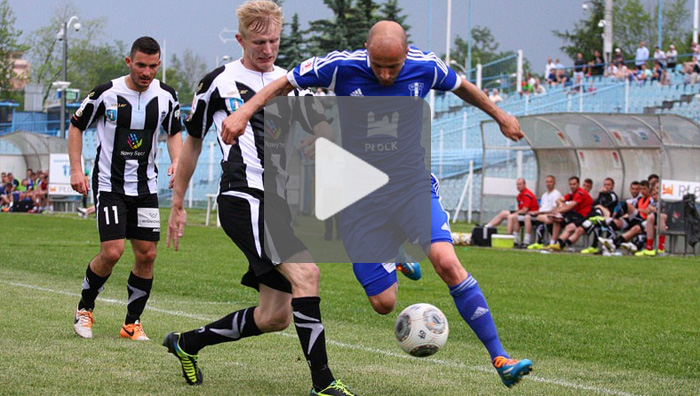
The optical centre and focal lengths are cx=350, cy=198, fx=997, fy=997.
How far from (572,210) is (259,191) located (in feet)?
55.1

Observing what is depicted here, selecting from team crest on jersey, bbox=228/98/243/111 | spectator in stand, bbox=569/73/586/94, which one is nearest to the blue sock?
team crest on jersey, bbox=228/98/243/111

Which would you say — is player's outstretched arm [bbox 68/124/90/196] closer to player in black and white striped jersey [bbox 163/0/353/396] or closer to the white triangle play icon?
player in black and white striped jersey [bbox 163/0/353/396]

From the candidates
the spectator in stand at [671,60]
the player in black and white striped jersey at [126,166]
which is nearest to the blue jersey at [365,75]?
the player in black and white striped jersey at [126,166]

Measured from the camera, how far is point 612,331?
931cm

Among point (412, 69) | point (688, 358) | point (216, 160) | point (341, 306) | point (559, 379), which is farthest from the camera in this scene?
point (216, 160)

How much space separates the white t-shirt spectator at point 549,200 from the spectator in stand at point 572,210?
0.56m

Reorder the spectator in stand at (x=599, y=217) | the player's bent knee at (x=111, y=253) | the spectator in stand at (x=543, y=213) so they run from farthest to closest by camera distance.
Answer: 1. the spectator in stand at (x=543, y=213)
2. the spectator in stand at (x=599, y=217)
3. the player's bent knee at (x=111, y=253)

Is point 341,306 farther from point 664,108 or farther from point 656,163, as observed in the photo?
point 664,108

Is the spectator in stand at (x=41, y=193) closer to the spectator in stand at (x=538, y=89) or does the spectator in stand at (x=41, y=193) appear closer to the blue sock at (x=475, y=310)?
the spectator in stand at (x=538, y=89)

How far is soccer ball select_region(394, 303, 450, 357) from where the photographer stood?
5578mm

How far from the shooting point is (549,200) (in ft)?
74.2

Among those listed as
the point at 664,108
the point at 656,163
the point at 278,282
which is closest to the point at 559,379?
the point at 278,282

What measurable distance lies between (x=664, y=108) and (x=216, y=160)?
1712cm

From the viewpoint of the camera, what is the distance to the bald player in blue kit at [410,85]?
5293 millimetres
